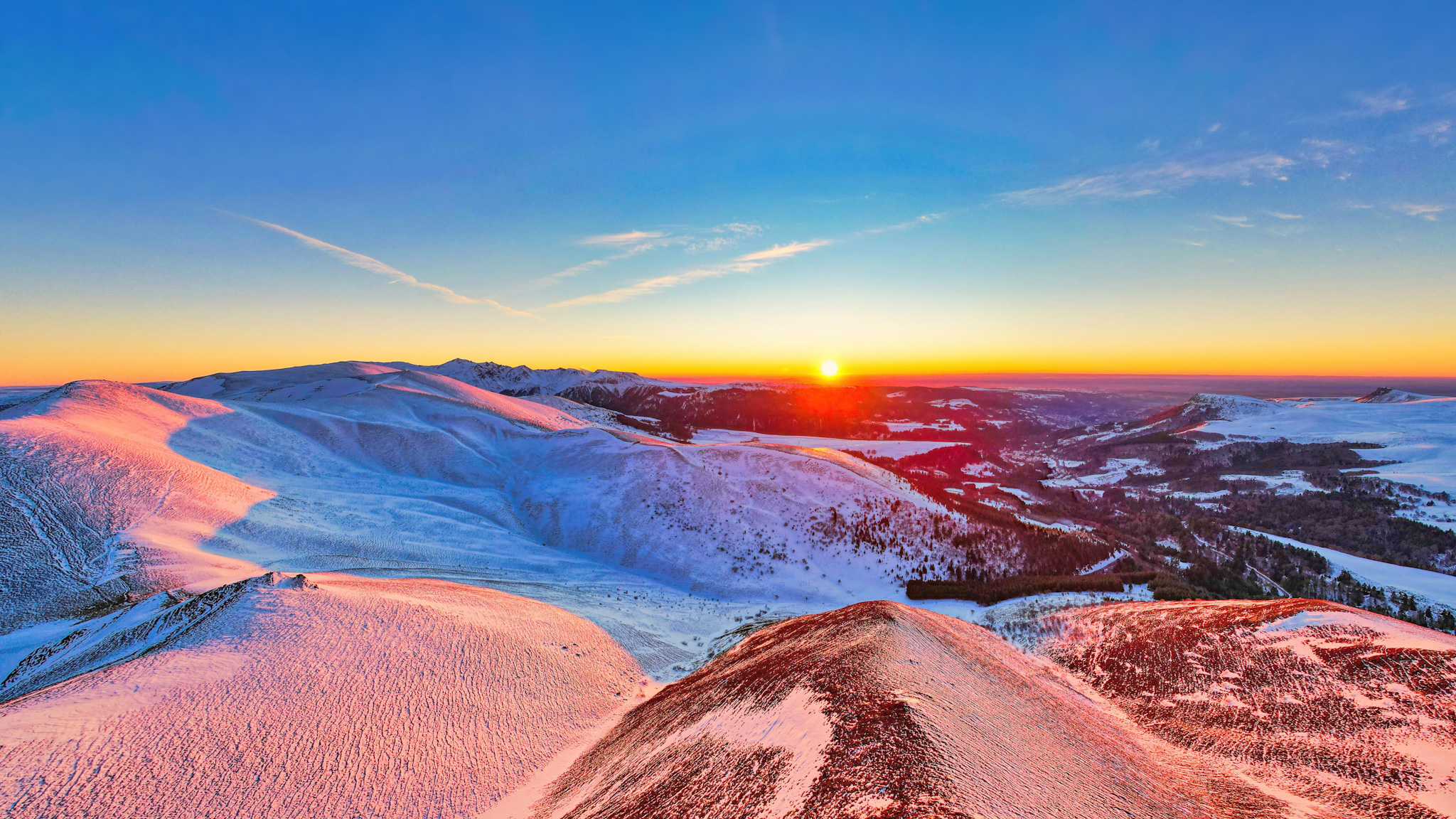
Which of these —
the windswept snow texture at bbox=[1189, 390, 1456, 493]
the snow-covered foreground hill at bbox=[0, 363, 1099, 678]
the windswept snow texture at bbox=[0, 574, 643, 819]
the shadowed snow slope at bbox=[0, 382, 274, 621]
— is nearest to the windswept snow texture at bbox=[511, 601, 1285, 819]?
the windswept snow texture at bbox=[0, 574, 643, 819]

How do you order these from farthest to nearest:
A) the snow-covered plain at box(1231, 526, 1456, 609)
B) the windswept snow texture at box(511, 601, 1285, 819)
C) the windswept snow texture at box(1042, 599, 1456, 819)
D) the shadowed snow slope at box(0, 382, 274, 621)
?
the snow-covered plain at box(1231, 526, 1456, 609) → the shadowed snow slope at box(0, 382, 274, 621) → the windswept snow texture at box(1042, 599, 1456, 819) → the windswept snow texture at box(511, 601, 1285, 819)

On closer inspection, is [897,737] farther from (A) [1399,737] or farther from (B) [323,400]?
(B) [323,400]

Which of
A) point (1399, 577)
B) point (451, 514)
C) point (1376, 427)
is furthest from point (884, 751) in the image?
point (1376, 427)

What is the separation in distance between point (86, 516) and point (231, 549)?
4.27 m

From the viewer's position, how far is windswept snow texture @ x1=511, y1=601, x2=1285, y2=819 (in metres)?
4.91

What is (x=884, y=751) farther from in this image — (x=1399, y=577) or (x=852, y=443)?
(x=852, y=443)

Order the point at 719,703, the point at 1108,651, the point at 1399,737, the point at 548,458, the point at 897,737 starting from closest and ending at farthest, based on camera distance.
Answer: the point at 897,737, the point at 1399,737, the point at 719,703, the point at 1108,651, the point at 548,458

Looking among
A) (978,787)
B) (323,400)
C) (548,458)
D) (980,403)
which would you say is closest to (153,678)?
(978,787)

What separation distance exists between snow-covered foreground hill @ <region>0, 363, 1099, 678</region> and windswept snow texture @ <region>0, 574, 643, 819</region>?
4.79 metres

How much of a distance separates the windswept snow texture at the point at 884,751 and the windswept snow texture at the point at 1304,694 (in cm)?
91

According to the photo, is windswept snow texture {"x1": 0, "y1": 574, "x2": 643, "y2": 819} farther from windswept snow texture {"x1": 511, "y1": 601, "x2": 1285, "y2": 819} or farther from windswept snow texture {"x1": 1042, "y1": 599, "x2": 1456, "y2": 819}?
windswept snow texture {"x1": 1042, "y1": 599, "x2": 1456, "y2": 819}

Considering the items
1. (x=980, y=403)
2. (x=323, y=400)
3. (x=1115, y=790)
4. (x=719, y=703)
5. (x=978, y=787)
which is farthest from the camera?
(x=980, y=403)

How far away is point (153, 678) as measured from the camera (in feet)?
26.9

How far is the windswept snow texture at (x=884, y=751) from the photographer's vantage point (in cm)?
491
